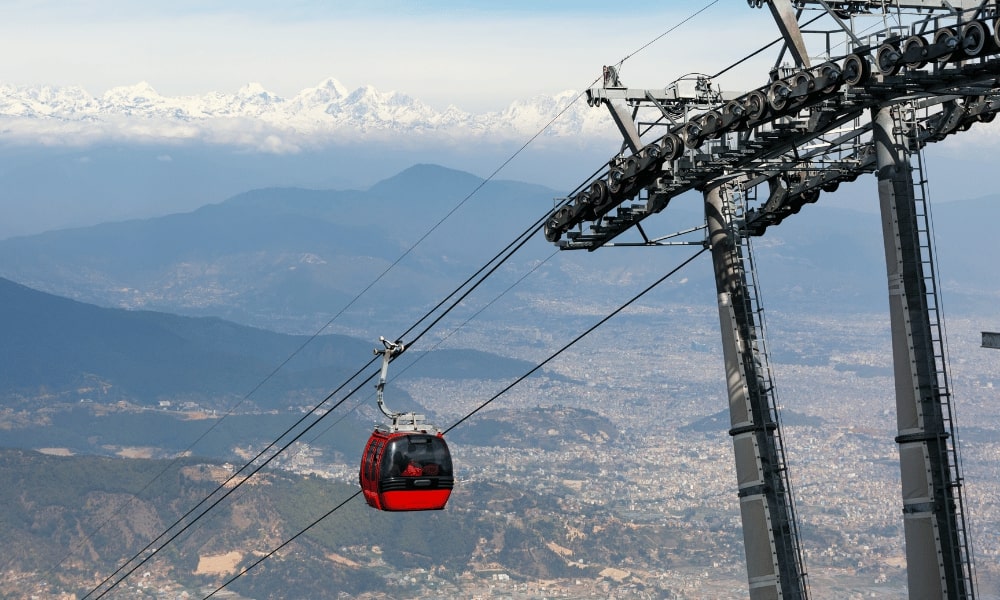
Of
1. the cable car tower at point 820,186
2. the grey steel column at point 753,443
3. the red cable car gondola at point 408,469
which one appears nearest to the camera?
the cable car tower at point 820,186

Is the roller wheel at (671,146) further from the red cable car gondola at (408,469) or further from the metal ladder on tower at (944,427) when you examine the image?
the red cable car gondola at (408,469)

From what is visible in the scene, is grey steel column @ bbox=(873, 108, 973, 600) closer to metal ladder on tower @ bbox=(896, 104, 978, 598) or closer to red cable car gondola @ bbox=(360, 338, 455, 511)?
metal ladder on tower @ bbox=(896, 104, 978, 598)

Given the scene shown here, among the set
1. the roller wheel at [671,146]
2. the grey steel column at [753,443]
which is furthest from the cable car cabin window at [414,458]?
the roller wheel at [671,146]

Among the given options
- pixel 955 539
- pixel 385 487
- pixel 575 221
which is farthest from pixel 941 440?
pixel 385 487

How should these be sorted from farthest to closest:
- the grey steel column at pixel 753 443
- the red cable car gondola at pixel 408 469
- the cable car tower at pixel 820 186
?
the red cable car gondola at pixel 408 469 < the grey steel column at pixel 753 443 < the cable car tower at pixel 820 186

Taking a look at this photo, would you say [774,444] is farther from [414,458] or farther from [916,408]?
[414,458]

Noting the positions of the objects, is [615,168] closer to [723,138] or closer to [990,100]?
[723,138]

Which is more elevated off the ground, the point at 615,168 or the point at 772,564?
the point at 615,168

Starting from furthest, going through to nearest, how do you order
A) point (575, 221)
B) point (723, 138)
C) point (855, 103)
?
point (575, 221) → point (723, 138) → point (855, 103)
